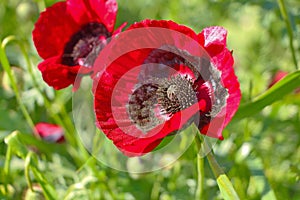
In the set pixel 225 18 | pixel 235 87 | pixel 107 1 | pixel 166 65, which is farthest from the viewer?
pixel 225 18

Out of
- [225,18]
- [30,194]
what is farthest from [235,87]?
[225,18]

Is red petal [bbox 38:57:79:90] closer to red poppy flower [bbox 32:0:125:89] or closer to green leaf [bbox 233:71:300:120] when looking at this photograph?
red poppy flower [bbox 32:0:125:89]

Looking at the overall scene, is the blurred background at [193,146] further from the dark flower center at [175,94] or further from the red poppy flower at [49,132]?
the dark flower center at [175,94]

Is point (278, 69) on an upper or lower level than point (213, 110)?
lower

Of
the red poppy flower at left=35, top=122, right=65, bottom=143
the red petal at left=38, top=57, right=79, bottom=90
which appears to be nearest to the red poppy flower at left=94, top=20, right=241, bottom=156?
the red petal at left=38, top=57, right=79, bottom=90

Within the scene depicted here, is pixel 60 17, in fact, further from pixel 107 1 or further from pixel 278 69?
pixel 278 69

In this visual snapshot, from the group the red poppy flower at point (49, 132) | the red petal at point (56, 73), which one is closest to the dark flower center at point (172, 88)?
the red petal at point (56, 73)
